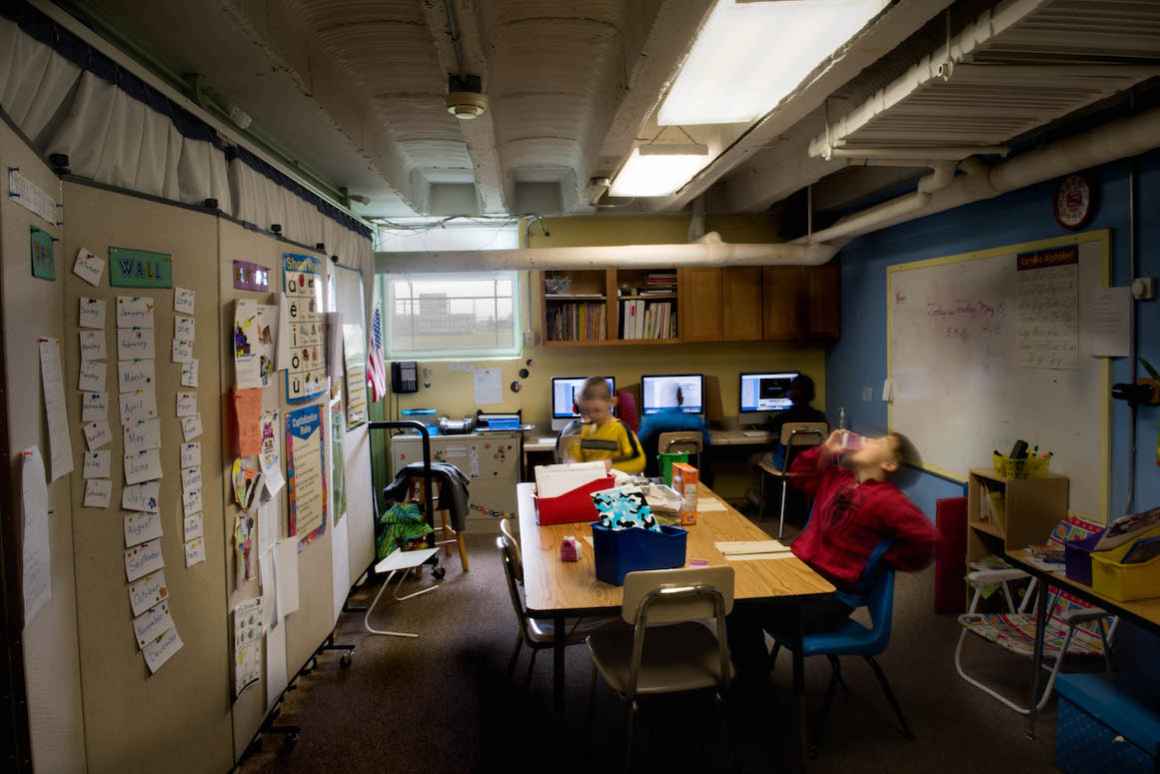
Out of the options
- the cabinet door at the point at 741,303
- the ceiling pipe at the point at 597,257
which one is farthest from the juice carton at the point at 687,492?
the cabinet door at the point at 741,303

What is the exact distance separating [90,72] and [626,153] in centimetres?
223

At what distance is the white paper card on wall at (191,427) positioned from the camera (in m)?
2.12

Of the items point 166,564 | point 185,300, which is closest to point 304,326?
point 185,300

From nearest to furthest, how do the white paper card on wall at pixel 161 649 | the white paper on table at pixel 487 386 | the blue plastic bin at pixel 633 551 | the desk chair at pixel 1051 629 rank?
the white paper card on wall at pixel 161 649
the blue plastic bin at pixel 633 551
the desk chair at pixel 1051 629
the white paper on table at pixel 487 386

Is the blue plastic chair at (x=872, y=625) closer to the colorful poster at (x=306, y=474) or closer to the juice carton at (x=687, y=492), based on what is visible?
the juice carton at (x=687, y=492)

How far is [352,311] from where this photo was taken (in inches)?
165

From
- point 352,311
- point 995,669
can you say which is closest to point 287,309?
point 352,311

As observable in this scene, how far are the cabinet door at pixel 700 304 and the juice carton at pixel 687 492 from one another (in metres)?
2.82

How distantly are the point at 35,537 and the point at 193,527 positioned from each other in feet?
2.19

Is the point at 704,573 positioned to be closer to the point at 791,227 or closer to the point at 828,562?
the point at 828,562

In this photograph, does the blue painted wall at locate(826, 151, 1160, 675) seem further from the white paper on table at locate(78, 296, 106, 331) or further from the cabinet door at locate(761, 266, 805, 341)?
the white paper on table at locate(78, 296, 106, 331)

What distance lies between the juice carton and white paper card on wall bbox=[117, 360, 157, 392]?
2.01m

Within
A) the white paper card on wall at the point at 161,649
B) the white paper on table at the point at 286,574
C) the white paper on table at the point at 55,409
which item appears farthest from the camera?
the white paper on table at the point at 286,574

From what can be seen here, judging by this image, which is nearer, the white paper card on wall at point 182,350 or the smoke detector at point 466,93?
the white paper card on wall at point 182,350
